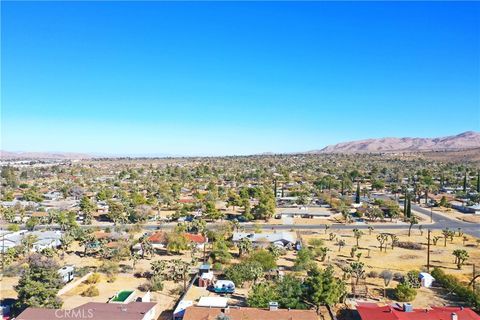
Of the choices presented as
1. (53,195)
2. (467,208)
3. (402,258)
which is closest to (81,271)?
(402,258)

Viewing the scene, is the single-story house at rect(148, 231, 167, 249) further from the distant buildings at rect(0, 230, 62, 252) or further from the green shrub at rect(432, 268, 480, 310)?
the green shrub at rect(432, 268, 480, 310)

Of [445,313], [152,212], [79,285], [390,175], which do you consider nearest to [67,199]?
[152,212]

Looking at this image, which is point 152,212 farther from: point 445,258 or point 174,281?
point 445,258

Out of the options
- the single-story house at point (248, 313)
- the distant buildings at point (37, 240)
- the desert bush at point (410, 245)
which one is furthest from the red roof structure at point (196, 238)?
the desert bush at point (410, 245)

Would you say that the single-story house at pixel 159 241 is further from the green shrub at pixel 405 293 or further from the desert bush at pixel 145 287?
the green shrub at pixel 405 293

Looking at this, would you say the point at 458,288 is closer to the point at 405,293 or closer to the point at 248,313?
the point at 405,293

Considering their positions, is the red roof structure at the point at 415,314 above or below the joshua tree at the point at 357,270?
below

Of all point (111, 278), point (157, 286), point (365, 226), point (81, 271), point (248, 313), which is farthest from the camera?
point (365, 226)
